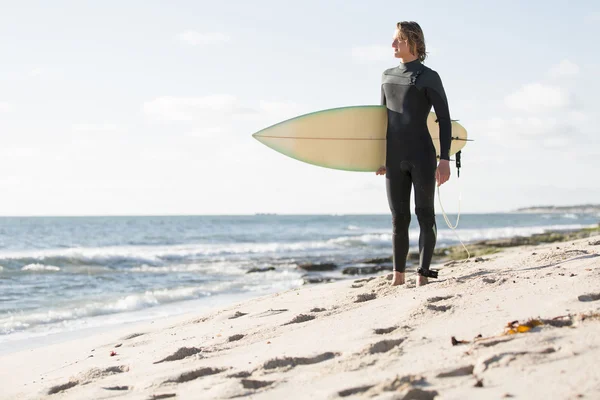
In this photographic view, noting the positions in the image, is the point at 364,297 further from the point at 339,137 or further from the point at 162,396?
the point at 162,396

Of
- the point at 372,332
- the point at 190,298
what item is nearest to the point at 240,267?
the point at 190,298

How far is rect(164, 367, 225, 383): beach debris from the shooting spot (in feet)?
9.22

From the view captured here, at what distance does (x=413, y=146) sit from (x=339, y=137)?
95 cm

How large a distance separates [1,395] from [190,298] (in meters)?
5.12

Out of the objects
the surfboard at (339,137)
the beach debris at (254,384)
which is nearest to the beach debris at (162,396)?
the beach debris at (254,384)

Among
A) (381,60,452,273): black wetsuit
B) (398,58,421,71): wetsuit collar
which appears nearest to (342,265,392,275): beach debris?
(381,60,452,273): black wetsuit

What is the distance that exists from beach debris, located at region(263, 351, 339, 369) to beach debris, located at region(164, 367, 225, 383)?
0.80 ft

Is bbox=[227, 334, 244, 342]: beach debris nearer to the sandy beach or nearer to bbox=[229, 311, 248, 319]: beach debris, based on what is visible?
the sandy beach

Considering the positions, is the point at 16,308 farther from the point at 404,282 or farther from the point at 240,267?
the point at 240,267

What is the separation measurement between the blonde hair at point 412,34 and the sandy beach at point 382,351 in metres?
1.61

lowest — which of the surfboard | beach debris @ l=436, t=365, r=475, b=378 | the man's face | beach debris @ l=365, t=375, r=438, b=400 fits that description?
beach debris @ l=365, t=375, r=438, b=400

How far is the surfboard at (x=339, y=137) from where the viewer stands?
487 cm

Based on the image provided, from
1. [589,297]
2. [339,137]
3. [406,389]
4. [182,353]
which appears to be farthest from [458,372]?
[339,137]

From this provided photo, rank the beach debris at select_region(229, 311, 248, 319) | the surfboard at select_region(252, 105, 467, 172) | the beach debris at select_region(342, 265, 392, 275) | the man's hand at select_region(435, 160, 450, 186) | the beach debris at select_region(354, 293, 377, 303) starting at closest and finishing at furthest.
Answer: the beach debris at select_region(354, 293, 377, 303) < the man's hand at select_region(435, 160, 450, 186) < the beach debris at select_region(229, 311, 248, 319) < the surfboard at select_region(252, 105, 467, 172) < the beach debris at select_region(342, 265, 392, 275)
